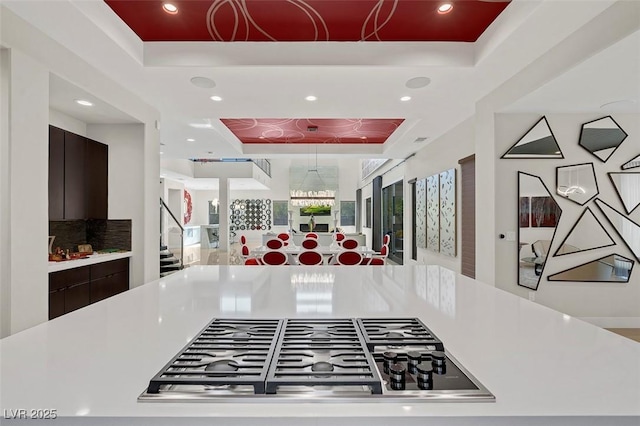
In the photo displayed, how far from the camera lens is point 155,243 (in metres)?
4.40

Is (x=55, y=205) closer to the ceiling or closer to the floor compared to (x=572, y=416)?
A: closer to the ceiling

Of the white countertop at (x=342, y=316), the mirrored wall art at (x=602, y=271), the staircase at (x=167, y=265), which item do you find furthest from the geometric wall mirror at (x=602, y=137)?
the staircase at (x=167, y=265)

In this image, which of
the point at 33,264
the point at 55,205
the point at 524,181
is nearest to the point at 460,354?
the point at 33,264

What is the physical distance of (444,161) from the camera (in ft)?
19.8

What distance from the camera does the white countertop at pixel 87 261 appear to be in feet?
9.61

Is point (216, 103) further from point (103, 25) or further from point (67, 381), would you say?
point (67, 381)

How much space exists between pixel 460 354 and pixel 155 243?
4.33 m

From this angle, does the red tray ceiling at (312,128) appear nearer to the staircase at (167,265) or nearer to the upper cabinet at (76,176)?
the upper cabinet at (76,176)

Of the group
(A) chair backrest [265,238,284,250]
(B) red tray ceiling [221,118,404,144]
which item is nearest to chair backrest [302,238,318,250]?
(A) chair backrest [265,238,284,250]

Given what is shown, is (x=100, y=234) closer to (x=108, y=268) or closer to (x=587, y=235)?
(x=108, y=268)

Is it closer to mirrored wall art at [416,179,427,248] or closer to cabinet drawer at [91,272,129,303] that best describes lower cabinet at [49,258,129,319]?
cabinet drawer at [91,272,129,303]

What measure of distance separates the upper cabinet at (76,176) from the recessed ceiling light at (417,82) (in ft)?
11.9

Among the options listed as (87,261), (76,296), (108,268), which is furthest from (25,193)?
(108,268)

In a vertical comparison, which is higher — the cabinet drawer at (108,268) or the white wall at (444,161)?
the white wall at (444,161)
